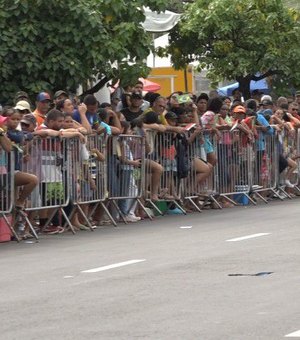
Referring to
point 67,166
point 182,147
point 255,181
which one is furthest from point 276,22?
point 67,166

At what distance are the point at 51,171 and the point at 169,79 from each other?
1985cm

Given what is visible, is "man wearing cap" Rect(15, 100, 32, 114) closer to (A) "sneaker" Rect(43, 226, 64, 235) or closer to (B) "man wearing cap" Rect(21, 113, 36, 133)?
(B) "man wearing cap" Rect(21, 113, 36, 133)

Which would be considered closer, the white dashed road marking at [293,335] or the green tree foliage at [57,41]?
the white dashed road marking at [293,335]

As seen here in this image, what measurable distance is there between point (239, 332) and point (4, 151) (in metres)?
8.01

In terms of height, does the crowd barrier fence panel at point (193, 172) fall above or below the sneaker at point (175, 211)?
above

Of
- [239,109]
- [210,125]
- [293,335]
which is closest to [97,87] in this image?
[210,125]

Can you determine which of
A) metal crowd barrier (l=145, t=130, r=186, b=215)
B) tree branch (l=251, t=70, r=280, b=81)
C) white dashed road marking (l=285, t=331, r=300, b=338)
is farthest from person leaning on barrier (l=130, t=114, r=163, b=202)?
white dashed road marking (l=285, t=331, r=300, b=338)

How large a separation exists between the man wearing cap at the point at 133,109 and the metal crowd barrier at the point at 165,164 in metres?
0.69

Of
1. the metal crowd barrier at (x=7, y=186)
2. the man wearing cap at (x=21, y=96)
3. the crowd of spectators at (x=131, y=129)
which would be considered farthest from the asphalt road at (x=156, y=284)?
the man wearing cap at (x=21, y=96)

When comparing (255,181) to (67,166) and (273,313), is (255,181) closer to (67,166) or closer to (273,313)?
(67,166)

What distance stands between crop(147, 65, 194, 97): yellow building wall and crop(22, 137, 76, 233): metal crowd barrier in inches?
695

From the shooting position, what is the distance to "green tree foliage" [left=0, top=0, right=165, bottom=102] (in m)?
20.7

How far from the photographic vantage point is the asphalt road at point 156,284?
933cm

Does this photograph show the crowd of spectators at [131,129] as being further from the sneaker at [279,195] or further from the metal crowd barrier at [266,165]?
the sneaker at [279,195]
